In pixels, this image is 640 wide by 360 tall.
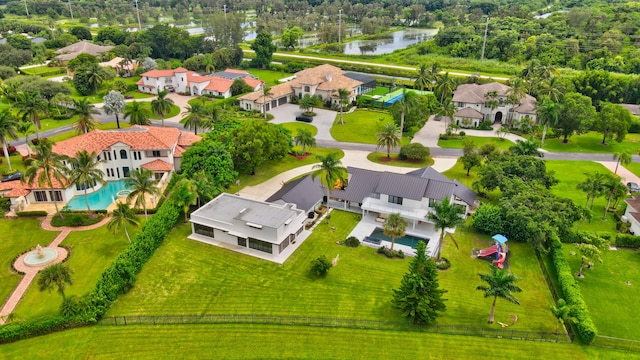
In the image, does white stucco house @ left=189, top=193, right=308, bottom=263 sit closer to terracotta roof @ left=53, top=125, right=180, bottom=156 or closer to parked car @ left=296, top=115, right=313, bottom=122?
terracotta roof @ left=53, top=125, right=180, bottom=156

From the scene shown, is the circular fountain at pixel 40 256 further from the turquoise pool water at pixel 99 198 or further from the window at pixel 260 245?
the window at pixel 260 245

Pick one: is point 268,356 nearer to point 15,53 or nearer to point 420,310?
point 420,310

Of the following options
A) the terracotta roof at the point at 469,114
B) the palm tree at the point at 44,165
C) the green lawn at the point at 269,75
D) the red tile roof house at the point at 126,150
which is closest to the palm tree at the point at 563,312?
the red tile roof house at the point at 126,150

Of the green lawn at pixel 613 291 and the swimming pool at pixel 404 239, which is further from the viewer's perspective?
the swimming pool at pixel 404 239

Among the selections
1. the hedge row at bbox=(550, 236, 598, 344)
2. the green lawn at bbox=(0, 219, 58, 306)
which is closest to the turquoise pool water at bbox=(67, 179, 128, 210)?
the green lawn at bbox=(0, 219, 58, 306)

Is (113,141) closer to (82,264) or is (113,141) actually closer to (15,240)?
(15,240)

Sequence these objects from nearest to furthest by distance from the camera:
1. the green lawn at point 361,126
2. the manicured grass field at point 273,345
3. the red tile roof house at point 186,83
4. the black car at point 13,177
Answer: the manicured grass field at point 273,345 < the black car at point 13,177 < the green lawn at point 361,126 < the red tile roof house at point 186,83

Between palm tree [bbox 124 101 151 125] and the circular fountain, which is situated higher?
palm tree [bbox 124 101 151 125]
